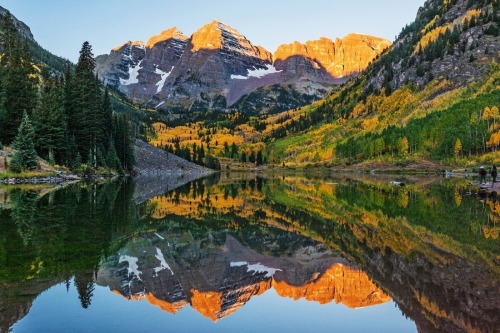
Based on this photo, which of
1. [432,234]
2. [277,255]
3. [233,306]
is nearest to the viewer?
[233,306]

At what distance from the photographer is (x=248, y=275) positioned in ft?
47.1

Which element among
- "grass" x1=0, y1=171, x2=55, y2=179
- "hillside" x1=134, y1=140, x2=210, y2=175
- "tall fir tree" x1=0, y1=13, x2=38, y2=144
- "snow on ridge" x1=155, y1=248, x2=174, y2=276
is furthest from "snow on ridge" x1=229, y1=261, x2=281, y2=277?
"hillside" x1=134, y1=140, x2=210, y2=175

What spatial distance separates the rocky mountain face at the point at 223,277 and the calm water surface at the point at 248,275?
0.05 m

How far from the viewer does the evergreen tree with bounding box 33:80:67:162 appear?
7200 centimetres

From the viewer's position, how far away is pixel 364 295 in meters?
12.0

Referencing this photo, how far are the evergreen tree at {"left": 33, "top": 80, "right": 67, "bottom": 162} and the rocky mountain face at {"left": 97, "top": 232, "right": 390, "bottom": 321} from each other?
61706 millimetres

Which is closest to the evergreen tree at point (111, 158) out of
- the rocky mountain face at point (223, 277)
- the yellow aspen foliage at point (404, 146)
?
the rocky mountain face at point (223, 277)

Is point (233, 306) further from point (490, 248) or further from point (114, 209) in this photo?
point (114, 209)

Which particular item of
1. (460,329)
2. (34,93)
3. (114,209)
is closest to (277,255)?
(460,329)

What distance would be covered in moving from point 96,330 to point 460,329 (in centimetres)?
790

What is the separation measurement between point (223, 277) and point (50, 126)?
68240 mm

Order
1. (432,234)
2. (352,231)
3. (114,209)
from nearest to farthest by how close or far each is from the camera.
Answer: (432,234) < (352,231) < (114,209)

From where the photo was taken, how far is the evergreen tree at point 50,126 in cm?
7200

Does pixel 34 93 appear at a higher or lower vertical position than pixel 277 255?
higher
